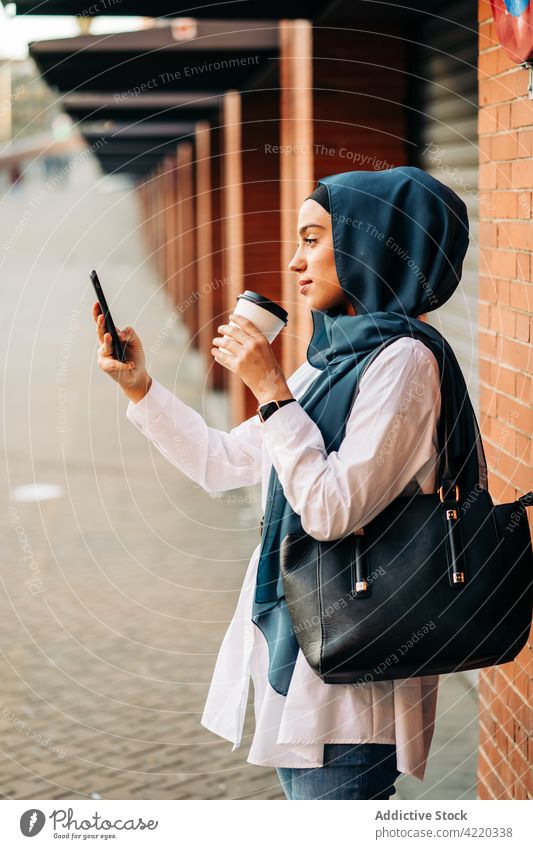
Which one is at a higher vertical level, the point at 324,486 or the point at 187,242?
the point at 187,242

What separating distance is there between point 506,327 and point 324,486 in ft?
3.86

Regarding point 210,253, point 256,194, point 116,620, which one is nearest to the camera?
point 116,620

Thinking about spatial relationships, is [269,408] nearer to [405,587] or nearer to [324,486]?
[324,486]

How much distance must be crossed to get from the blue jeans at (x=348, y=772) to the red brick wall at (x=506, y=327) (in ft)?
2.32

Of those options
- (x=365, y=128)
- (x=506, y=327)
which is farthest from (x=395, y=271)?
(x=365, y=128)

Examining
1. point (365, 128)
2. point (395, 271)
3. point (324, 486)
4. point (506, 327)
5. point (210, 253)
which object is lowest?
point (324, 486)

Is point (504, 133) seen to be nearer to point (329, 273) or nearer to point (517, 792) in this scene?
point (329, 273)

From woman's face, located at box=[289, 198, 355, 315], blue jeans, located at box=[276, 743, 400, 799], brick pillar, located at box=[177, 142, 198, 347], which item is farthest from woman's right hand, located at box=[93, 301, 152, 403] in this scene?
brick pillar, located at box=[177, 142, 198, 347]

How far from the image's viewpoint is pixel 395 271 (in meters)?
2.30

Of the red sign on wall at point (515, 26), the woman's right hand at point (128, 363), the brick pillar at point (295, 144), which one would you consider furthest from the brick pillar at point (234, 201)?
the woman's right hand at point (128, 363)

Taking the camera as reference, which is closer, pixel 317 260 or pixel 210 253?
pixel 317 260

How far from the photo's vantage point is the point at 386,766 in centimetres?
247

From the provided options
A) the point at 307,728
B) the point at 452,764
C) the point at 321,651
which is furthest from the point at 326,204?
the point at 452,764

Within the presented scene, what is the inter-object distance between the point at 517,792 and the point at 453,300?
3078mm
